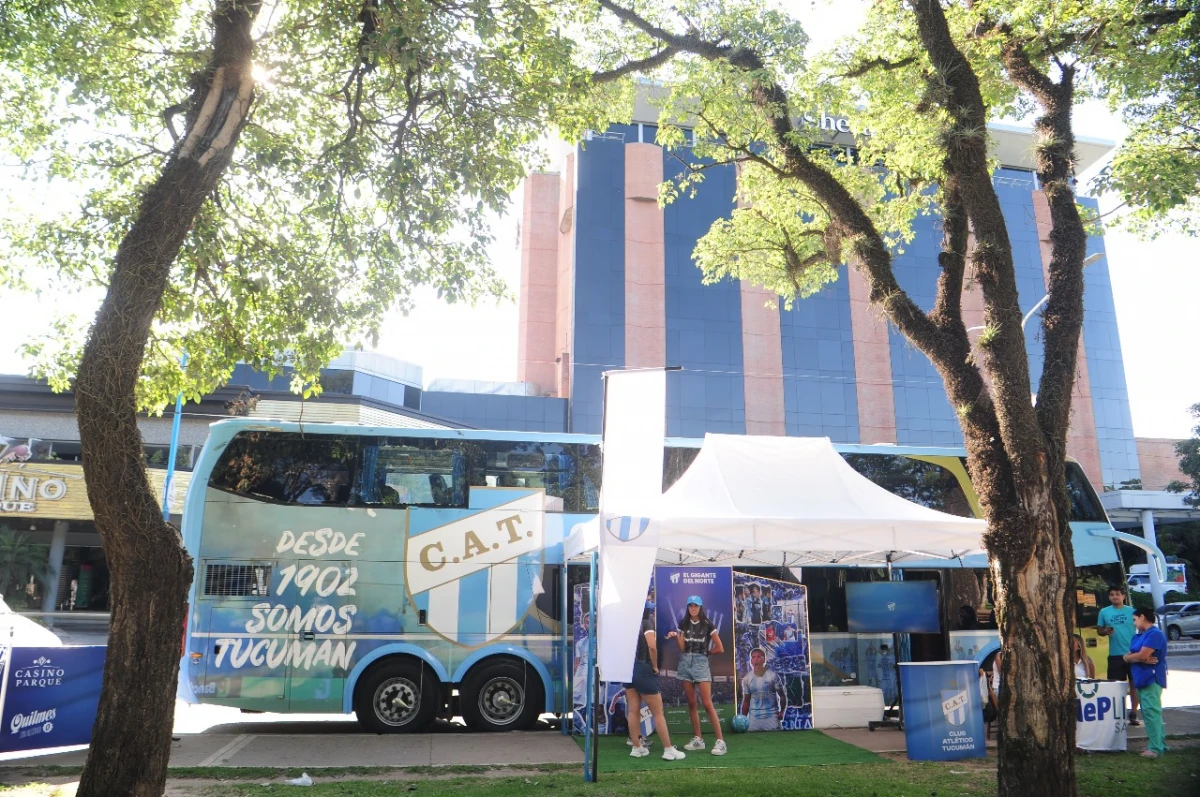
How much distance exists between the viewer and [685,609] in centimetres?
1128

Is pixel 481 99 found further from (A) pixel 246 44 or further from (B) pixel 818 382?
(B) pixel 818 382

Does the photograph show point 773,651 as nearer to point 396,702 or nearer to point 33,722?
point 396,702

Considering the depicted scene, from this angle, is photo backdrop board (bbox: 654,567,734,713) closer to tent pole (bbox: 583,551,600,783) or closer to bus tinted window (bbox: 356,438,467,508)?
tent pole (bbox: 583,551,600,783)

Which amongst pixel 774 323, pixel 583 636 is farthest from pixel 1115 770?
pixel 774 323

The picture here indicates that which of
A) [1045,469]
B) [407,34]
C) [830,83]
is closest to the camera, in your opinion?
[1045,469]

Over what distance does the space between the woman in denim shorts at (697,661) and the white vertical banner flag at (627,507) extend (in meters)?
2.10

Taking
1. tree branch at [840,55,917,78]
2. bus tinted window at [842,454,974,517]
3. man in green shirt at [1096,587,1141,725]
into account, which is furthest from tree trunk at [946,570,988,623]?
tree branch at [840,55,917,78]

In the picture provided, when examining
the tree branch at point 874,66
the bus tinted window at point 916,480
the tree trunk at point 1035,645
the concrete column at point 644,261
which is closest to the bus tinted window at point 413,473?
the bus tinted window at point 916,480

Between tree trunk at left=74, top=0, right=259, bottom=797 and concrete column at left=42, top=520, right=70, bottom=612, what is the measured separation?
96.1 feet

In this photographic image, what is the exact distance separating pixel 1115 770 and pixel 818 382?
3654 cm

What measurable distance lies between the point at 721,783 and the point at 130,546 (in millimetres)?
5590

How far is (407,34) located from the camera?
8.07 m

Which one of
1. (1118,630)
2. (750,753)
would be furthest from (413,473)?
(1118,630)

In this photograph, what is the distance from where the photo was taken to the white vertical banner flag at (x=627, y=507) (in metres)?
8.14
